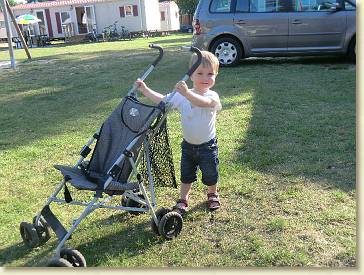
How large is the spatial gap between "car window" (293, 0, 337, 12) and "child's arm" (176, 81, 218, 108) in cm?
752

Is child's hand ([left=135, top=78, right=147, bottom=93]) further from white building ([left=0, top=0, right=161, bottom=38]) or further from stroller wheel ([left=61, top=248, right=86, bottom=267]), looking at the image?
white building ([left=0, top=0, right=161, bottom=38])

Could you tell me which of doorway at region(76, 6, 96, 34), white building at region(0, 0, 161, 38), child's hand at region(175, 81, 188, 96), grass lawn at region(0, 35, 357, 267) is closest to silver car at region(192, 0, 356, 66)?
grass lawn at region(0, 35, 357, 267)

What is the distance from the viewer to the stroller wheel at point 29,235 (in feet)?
10.5

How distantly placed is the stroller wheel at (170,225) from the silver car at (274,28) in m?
7.60

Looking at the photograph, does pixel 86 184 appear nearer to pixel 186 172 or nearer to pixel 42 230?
pixel 42 230

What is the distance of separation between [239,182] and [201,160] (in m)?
0.73

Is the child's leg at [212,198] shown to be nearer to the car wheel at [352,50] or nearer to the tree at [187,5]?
the car wheel at [352,50]

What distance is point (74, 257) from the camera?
9.39 ft

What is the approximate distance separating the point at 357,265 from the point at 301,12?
8065mm

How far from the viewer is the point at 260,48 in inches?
406

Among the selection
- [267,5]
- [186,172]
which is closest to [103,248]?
[186,172]

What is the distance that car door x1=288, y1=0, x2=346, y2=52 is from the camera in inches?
381

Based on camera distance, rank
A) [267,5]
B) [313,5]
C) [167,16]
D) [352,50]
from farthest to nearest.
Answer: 1. [167,16]
2. [267,5]
3. [313,5]
4. [352,50]

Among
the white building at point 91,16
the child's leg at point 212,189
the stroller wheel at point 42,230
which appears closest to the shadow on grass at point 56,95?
the stroller wheel at point 42,230
